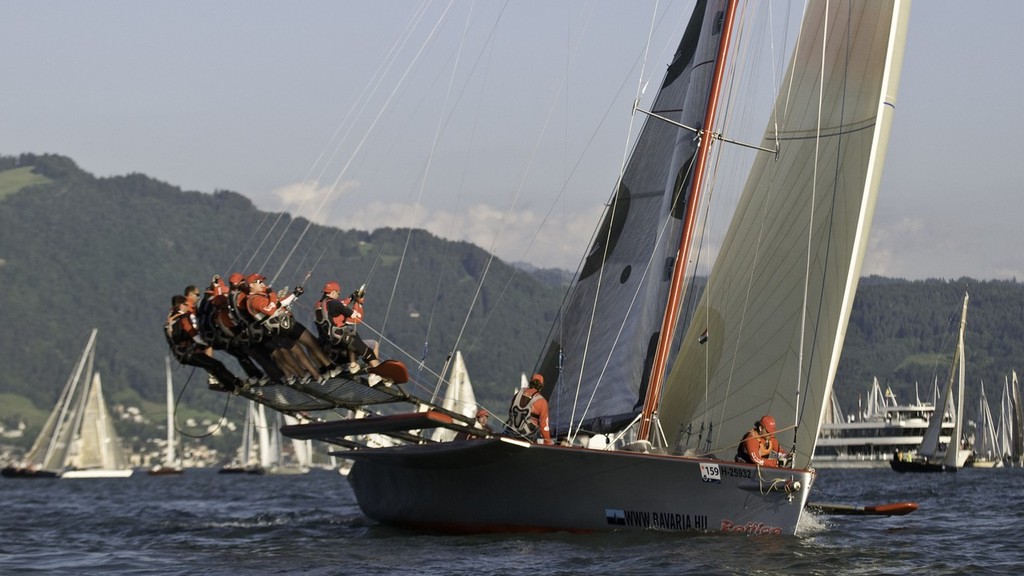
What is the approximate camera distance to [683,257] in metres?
20.7

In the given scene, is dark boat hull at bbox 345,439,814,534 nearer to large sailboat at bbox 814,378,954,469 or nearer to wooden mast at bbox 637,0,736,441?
wooden mast at bbox 637,0,736,441

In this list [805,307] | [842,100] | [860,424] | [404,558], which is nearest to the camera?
[404,558]

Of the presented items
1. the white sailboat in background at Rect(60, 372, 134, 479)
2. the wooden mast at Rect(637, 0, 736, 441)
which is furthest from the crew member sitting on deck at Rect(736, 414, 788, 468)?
the white sailboat in background at Rect(60, 372, 134, 479)

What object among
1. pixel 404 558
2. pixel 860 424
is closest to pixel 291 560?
pixel 404 558

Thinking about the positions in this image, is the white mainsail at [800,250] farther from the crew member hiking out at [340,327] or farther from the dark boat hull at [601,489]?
the crew member hiking out at [340,327]

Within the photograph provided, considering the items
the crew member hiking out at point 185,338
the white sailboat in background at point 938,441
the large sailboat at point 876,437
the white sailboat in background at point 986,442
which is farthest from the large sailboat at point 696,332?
the white sailboat in background at point 986,442

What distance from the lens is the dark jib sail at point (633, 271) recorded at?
21.0 metres

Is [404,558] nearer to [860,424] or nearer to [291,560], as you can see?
[291,560]

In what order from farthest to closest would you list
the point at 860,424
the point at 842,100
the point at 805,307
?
the point at 860,424 → the point at 842,100 → the point at 805,307

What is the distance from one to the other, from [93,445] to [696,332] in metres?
69.2

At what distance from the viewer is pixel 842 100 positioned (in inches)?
810

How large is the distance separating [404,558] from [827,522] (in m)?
8.78

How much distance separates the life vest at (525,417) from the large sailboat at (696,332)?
1.94 ft

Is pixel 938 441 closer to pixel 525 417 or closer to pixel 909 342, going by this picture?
pixel 525 417
